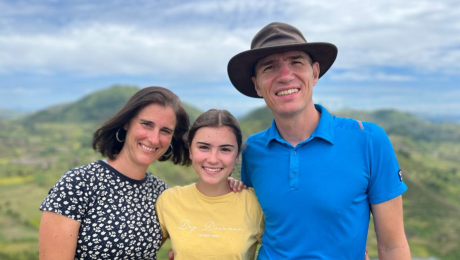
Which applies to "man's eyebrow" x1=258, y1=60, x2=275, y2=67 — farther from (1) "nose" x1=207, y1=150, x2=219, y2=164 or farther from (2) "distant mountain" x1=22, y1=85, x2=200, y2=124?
(2) "distant mountain" x1=22, y1=85, x2=200, y2=124

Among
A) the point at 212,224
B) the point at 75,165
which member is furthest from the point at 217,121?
the point at 75,165

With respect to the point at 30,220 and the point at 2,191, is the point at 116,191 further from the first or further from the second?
the point at 2,191

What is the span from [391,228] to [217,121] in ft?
7.33

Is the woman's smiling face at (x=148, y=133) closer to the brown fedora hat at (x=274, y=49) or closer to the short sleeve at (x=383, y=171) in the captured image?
the brown fedora hat at (x=274, y=49)

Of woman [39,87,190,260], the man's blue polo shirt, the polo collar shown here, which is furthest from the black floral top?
the polo collar

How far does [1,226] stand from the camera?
62031mm

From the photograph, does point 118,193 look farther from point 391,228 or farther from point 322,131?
point 391,228

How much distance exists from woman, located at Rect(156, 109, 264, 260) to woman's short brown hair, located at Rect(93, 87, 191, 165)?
448 millimetres

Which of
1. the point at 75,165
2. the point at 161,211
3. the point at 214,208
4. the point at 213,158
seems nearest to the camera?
the point at 213,158

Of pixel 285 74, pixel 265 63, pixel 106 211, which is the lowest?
pixel 106 211

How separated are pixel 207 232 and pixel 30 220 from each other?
65745 mm

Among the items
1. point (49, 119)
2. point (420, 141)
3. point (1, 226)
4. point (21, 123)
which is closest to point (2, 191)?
point (1, 226)

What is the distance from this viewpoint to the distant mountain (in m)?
153

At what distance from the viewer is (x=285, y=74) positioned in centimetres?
382
